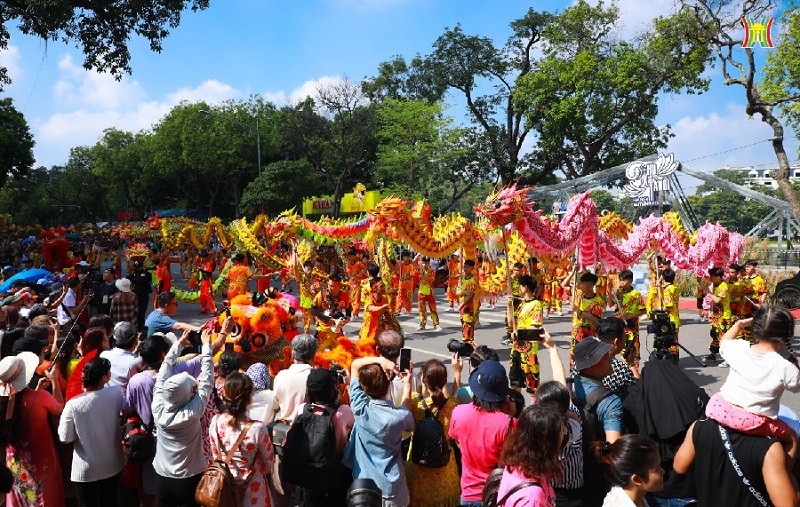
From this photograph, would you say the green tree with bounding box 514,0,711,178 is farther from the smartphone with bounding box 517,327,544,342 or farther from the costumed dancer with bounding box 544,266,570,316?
the smartphone with bounding box 517,327,544,342

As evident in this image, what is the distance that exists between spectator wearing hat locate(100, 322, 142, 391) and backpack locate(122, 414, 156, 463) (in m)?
0.52

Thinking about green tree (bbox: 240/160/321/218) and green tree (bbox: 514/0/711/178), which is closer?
green tree (bbox: 514/0/711/178)

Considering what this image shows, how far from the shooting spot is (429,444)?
3.52 m

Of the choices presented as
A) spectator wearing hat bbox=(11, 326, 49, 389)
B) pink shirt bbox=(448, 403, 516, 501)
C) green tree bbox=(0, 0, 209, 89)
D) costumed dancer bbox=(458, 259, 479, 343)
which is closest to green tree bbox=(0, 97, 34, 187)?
green tree bbox=(0, 0, 209, 89)

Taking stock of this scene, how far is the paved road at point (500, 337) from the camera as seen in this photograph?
9.02m

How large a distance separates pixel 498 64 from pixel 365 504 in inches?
1206

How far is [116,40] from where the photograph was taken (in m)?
15.1

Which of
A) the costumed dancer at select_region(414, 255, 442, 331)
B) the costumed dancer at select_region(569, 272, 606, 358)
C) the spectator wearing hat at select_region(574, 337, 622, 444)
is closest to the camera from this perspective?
the spectator wearing hat at select_region(574, 337, 622, 444)

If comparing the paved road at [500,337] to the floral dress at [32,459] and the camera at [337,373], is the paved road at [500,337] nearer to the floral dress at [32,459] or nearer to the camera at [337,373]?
the camera at [337,373]

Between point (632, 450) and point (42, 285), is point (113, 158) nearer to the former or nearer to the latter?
point (42, 285)

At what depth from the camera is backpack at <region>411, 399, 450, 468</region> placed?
3520mm

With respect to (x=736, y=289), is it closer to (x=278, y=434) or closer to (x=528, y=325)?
(x=528, y=325)

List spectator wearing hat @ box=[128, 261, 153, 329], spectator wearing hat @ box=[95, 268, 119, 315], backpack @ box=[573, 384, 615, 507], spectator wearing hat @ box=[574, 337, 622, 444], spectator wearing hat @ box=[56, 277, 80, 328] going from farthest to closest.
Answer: spectator wearing hat @ box=[128, 261, 153, 329]
spectator wearing hat @ box=[95, 268, 119, 315]
spectator wearing hat @ box=[56, 277, 80, 328]
spectator wearing hat @ box=[574, 337, 622, 444]
backpack @ box=[573, 384, 615, 507]

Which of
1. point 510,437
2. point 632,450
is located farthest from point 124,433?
point 632,450
